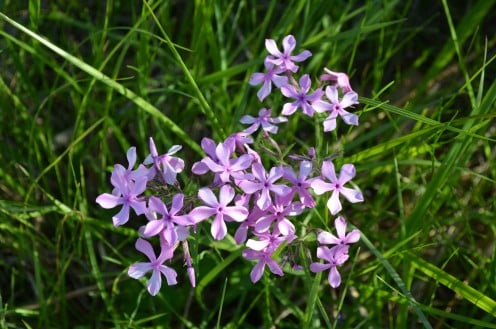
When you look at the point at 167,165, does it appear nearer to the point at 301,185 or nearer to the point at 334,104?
the point at 301,185

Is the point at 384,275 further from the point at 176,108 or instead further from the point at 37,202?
the point at 37,202

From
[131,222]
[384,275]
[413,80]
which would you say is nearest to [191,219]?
[384,275]

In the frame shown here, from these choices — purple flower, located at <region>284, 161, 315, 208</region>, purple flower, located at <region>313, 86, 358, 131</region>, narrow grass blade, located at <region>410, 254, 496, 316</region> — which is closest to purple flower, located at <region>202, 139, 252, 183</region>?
purple flower, located at <region>284, 161, 315, 208</region>

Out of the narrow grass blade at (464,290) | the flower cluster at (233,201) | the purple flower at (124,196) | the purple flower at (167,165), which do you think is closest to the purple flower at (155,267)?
the flower cluster at (233,201)

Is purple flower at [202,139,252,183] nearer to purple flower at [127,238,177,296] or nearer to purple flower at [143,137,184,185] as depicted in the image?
purple flower at [143,137,184,185]

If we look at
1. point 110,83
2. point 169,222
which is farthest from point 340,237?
point 110,83

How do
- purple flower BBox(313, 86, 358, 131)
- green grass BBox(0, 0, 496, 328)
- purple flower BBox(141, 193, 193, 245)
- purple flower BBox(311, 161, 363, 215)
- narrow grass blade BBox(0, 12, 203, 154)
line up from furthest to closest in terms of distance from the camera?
green grass BBox(0, 0, 496, 328), narrow grass blade BBox(0, 12, 203, 154), purple flower BBox(313, 86, 358, 131), purple flower BBox(311, 161, 363, 215), purple flower BBox(141, 193, 193, 245)
